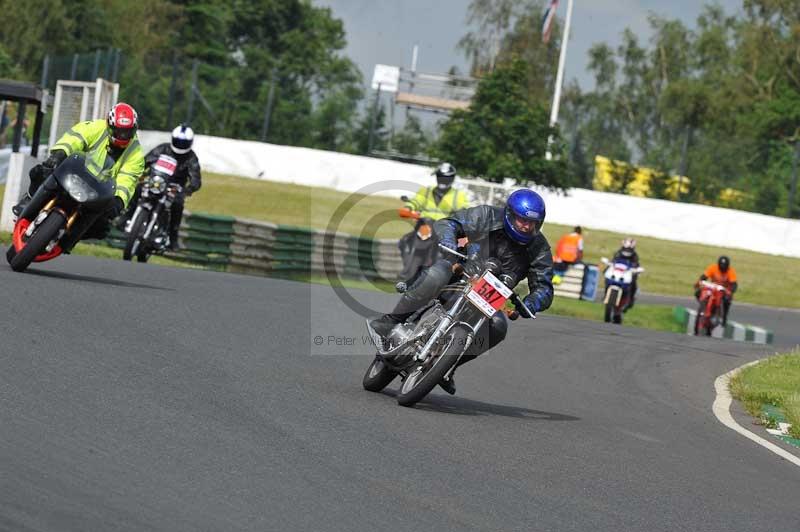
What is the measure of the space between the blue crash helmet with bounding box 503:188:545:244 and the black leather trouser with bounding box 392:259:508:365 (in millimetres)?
474

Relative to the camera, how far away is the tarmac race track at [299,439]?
568cm

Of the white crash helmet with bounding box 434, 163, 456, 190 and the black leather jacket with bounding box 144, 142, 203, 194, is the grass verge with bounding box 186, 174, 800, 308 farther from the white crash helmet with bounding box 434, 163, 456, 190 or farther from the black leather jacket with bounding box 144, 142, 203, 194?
the black leather jacket with bounding box 144, 142, 203, 194

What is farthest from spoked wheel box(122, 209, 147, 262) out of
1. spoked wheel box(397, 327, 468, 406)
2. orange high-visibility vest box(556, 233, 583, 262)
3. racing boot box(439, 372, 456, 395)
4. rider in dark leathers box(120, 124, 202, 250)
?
orange high-visibility vest box(556, 233, 583, 262)

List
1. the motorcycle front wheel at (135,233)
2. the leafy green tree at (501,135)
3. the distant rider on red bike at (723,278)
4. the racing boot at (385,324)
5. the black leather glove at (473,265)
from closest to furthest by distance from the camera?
1. the black leather glove at (473,265)
2. the racing boot at (385,324)
3. the motorcycle front wheel at (135,233)
4. the distant rider on red bike at (723,278)
5. the leafy green tree at (501,135)

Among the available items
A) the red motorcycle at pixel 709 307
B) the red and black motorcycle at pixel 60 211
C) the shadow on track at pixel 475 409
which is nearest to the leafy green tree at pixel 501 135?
the red motorcycle at pixel 709 307

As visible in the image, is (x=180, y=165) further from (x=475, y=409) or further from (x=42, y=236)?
(x=475, y=409)

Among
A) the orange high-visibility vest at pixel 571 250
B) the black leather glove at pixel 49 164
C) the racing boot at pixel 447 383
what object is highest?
the black leather glove at pixel 49 164

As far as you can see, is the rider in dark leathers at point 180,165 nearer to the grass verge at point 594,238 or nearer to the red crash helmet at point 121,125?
the red crash helmet at point 121,125

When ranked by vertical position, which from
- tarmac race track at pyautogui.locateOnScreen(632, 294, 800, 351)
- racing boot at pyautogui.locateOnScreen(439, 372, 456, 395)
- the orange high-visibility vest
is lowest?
tarmac race track at pyautogui.locateOnScreen(632, 294, 800, 351)

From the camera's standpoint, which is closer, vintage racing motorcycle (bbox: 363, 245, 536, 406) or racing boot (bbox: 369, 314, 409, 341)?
vintage racing motorcycle (bbox: 363, 245, 536, 406)

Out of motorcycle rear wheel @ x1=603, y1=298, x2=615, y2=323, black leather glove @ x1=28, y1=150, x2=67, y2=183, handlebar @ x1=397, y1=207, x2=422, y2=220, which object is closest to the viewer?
black leather glove @ x1=28, y1=150, x2=67, y2=183

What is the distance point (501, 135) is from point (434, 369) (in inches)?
1153

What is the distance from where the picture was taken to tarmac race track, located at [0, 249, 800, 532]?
5680mm

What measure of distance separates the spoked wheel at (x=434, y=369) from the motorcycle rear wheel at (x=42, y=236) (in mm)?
4177
